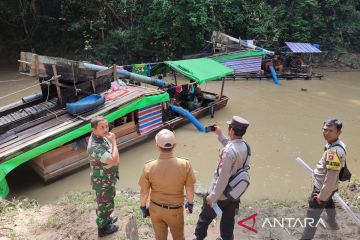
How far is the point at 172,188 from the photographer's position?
3.46 meters

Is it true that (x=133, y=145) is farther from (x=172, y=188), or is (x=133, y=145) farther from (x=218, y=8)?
(x=218, y=8)

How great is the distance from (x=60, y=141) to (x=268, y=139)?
227 inches

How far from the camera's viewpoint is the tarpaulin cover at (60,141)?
6.43 meters

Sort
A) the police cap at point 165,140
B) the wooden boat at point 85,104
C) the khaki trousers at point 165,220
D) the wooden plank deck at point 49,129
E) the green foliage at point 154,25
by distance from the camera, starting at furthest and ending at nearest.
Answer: the green foliage at point 154,25 < the wooden boat at point 85,104 < the wooden plank deck at point 49,129 < the khaki trousers at point 165,220 < the police cap at point 165,140

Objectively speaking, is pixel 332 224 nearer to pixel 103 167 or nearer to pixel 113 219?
pixel 113 219

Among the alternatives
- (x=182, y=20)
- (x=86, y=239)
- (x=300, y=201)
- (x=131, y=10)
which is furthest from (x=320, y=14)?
(x=86, y=239)

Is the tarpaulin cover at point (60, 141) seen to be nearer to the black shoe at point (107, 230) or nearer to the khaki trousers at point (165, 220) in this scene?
the black shoe at point (107, 230)

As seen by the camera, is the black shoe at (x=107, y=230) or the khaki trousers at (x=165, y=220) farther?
the black shoe at (x=107, y=230)

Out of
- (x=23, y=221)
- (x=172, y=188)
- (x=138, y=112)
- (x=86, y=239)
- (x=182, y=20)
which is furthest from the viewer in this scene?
(x=182, y=20)

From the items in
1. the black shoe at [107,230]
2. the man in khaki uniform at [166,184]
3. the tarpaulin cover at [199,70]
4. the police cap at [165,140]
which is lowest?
the black shoe at [107,230]

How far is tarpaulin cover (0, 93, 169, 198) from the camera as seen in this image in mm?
6432

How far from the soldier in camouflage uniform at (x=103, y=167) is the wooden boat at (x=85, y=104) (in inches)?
149

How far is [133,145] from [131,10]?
12.6m

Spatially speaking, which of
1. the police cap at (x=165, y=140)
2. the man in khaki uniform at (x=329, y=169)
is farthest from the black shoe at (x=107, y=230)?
the man in khaki uniform at (x=329, y=169)
